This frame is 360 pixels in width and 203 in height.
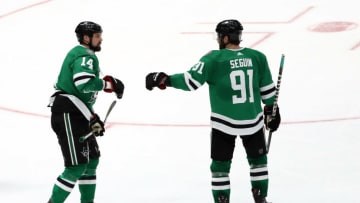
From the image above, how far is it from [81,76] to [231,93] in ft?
3.18

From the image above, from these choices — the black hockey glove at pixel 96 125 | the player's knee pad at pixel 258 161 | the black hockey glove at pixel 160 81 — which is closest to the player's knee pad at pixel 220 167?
the player's knee pad at pixel 258 161

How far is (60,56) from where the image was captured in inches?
480

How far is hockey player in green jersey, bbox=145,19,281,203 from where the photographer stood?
641cm

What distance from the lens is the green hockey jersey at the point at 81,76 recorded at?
21.1ft

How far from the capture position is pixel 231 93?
645 cm

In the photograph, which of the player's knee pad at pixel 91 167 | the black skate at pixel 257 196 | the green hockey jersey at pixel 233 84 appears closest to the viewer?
the green hockey jersey at pixel 233 84

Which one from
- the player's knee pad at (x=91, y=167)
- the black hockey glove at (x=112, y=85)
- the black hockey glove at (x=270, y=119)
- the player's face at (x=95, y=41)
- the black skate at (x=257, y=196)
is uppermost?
the player's face at (x=95, y=41)

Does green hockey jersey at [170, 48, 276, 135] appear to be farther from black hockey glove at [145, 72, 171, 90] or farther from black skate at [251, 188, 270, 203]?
black skate at [251, 188, 270, 203]

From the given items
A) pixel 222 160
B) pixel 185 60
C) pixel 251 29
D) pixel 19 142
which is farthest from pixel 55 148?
pixel 251 29

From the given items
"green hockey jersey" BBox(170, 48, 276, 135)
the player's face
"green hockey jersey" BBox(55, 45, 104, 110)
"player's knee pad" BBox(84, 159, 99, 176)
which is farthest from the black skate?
the player's face

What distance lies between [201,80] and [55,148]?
8.85 feet

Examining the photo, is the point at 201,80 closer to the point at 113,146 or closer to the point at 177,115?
the point at 113,146

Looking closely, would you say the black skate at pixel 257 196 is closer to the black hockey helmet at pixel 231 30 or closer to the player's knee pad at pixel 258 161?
the player's knee pad at pixel 258 161

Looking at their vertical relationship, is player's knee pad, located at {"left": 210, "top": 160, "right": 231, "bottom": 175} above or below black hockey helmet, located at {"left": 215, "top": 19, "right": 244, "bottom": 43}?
below
